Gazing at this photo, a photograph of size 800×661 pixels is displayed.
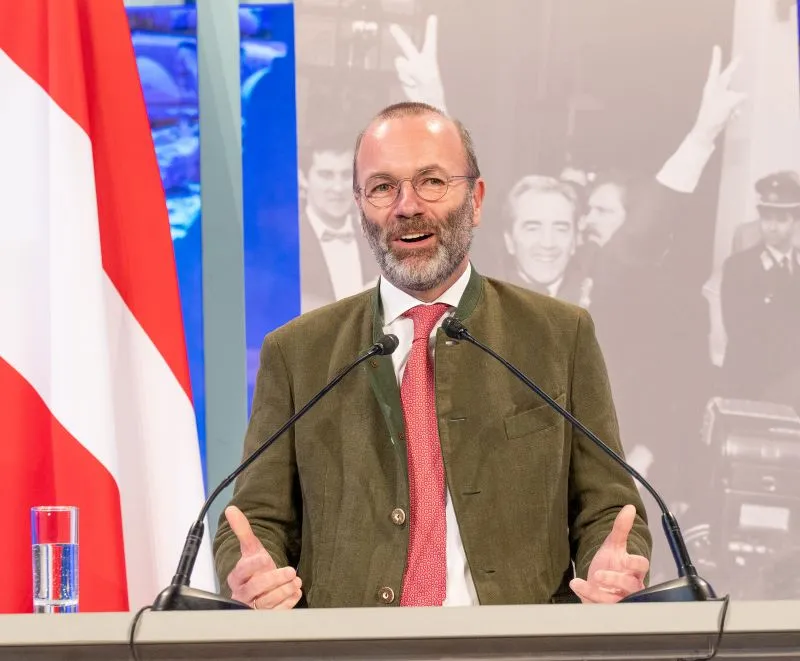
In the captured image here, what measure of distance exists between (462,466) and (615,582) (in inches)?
20.3

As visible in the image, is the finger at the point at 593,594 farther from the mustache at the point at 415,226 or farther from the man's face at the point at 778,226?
the man's face at the point at 778,226

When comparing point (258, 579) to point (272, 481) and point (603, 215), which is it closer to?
point (272, 481)

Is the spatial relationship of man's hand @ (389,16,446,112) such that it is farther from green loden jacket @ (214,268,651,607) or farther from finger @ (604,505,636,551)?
finger @ (604,505,636,551)

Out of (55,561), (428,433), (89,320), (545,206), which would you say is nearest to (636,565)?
(428,433)

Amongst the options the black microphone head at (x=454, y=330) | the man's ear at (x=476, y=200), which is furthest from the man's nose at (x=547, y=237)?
the black microphone head at (x=454, y=330)

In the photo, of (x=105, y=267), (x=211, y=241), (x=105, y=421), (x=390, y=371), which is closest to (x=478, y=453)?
(x=390, y=371)

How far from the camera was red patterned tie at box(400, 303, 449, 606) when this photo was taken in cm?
206

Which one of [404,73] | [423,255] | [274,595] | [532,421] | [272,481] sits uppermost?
[404,73]

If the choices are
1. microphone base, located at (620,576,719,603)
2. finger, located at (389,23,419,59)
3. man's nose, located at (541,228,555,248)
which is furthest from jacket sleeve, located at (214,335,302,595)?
finger, located at (389,23,419,59)

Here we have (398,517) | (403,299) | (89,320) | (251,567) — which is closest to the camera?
(251,567)

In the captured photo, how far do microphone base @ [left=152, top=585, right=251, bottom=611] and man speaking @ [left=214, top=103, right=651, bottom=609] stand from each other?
1.89 ft

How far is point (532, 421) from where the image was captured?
217cm

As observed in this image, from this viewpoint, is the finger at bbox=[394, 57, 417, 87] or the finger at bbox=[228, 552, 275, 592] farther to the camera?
the finger at bbox=[394, 57, 417, 87]

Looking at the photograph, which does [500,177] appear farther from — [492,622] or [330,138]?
[492,622]
